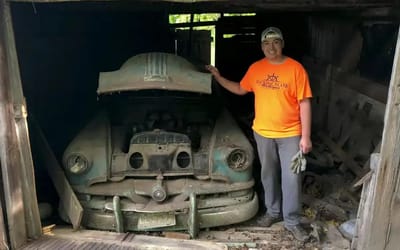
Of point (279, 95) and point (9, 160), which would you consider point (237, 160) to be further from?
point (9, 160)

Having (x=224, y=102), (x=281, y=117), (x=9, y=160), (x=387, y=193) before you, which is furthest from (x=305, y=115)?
(x=9, y=160)

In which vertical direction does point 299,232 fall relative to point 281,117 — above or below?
below

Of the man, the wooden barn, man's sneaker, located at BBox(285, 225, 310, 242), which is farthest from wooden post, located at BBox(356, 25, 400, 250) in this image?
the man

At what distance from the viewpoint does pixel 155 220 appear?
171 inches

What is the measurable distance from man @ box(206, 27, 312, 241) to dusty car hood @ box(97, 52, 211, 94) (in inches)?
21.9

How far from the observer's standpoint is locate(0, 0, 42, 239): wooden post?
148 inches

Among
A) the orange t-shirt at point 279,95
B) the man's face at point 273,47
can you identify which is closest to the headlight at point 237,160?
the orange t-shirt at point 279,95

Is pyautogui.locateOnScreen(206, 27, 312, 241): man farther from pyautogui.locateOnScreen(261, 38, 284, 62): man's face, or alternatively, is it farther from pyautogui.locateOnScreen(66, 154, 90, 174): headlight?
pyautogui.locateOnScreen(66, 154, 90, 174): headlight

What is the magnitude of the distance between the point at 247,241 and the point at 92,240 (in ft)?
4.95

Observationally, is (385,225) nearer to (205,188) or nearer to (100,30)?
(205,188)

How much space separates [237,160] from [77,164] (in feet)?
5.43

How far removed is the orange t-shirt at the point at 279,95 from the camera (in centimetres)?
411

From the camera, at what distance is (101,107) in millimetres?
5539

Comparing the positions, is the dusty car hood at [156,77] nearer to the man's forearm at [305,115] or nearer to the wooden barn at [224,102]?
the wooden barn at [224,102]
